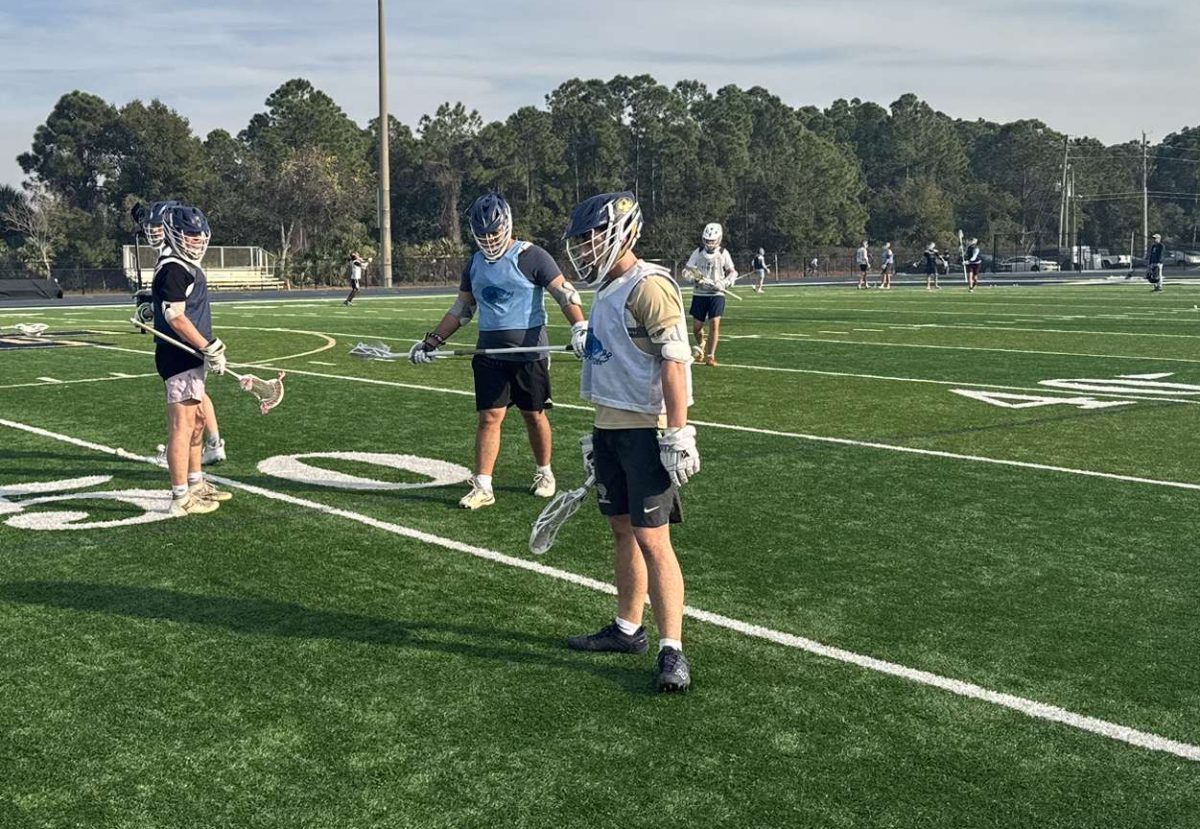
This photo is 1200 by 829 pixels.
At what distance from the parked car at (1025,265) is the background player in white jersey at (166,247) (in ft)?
234

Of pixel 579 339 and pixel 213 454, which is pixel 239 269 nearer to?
pixel 213 454

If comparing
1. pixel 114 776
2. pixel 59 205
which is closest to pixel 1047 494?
pixel 114 776

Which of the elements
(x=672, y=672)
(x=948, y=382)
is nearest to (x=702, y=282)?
(x=948, y=382)

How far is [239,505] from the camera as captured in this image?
8.07m

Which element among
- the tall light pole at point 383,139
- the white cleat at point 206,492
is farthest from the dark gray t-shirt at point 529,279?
the tall light pole at point 383,139

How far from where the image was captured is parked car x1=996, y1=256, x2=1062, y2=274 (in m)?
75.1

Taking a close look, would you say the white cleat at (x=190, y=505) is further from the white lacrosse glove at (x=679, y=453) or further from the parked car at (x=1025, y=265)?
the parked car at (x=1025, y=265)

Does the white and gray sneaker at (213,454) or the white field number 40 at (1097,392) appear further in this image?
the white field number 40 at (1097,392)

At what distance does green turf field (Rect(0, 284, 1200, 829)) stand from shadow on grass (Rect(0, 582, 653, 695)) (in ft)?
0.07

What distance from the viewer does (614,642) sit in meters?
5.20

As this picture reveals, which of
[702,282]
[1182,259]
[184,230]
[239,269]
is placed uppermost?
[1182,259]

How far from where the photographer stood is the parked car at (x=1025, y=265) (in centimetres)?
7510

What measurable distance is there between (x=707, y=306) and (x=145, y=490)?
9517 mm

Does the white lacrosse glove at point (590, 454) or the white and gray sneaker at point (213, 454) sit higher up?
the white lacrosse glove at point (590, 454)
